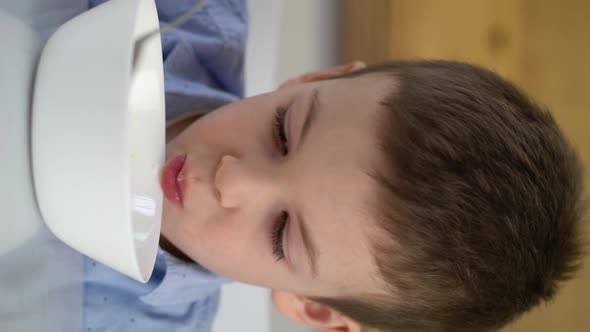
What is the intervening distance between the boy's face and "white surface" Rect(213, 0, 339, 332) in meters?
0.25

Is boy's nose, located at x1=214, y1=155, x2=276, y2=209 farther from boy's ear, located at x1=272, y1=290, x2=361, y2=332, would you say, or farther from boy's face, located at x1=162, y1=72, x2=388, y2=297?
boy's ear, located at x1=272, y1=290, x2=361, y2=332

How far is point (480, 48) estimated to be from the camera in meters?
0.88

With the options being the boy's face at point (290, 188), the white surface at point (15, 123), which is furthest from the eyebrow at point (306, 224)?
the white surface at point (15, 123)

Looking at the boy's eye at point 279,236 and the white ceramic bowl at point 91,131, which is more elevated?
the white ceramic bowl at point 91,131

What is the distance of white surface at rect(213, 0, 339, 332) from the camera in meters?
0.81

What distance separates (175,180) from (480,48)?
0.60 meters

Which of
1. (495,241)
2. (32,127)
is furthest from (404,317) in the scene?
(32,127)

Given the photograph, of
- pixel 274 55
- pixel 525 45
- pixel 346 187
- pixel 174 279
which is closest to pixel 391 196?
pixel 346 187

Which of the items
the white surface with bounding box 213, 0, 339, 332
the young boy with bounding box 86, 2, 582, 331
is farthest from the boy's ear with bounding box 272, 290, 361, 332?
the white surface with bounding box 213, 0, 339, 332

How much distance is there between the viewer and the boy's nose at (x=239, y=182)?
49 cm

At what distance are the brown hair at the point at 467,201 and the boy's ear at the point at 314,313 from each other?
0.10m

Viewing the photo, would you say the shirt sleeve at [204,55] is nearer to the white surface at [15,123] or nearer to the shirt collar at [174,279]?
the shirt collar at [174,279]

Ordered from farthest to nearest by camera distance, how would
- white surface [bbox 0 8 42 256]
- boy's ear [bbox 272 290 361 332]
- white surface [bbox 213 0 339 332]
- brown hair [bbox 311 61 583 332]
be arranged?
white surface [bbox 213 0 339 332] → boy's ear [bbox 272 290 361 332] → brown hair [bbox 311 61 583 332] → white surface [bbox 0 8 42 256]

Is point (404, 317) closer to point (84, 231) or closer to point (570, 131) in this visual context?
point (84, 231)
